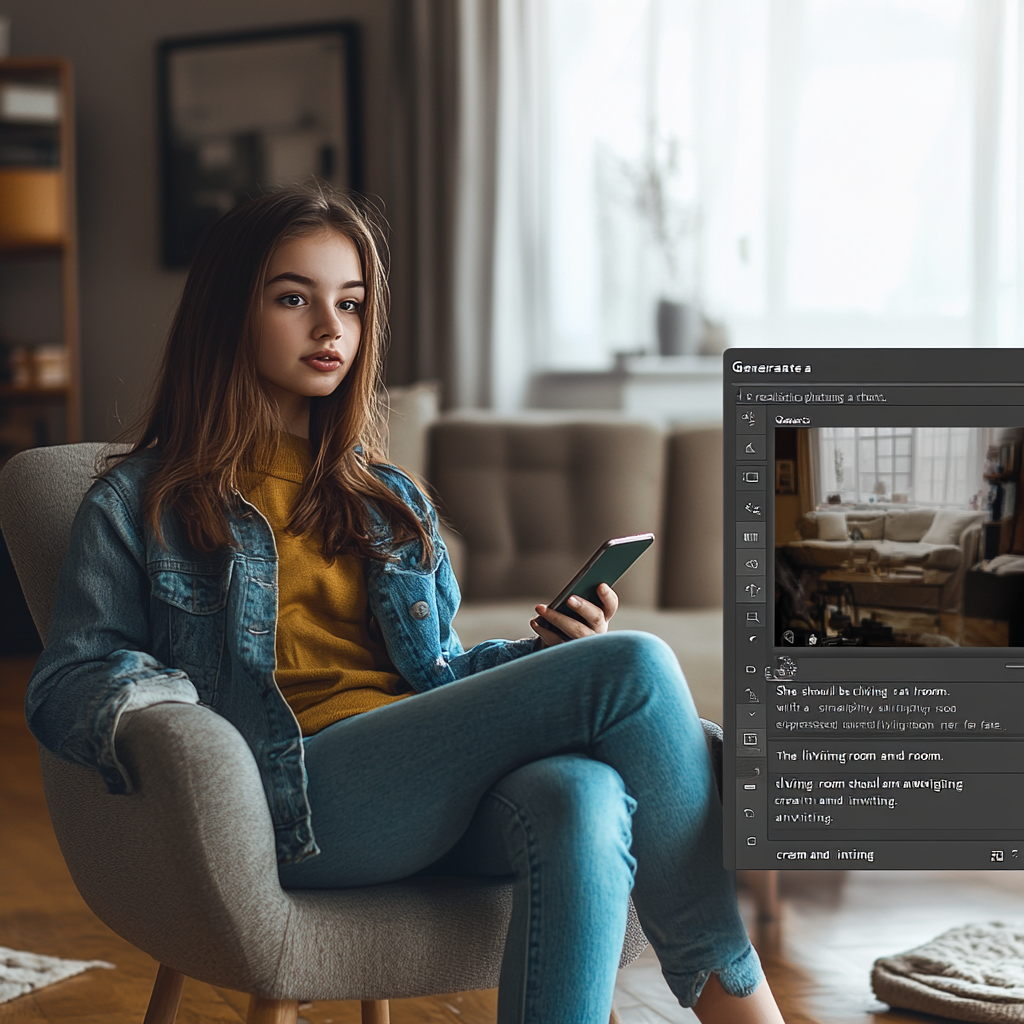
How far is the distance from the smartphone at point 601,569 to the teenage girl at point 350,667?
0.04ft

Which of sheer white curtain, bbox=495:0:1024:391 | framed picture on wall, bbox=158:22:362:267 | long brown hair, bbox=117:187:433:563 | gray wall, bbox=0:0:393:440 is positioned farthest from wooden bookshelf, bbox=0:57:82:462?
long brown hair, bbox=117:187:433:563

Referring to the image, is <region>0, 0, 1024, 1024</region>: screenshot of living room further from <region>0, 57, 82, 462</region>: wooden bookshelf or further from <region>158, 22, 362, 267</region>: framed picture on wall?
<region>158, 22, 362, 267</region>: framed picture on wall

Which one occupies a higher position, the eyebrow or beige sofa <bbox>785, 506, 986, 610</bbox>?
the eyebrow

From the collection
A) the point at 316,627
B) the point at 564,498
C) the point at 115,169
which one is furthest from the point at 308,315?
the point at 115,169

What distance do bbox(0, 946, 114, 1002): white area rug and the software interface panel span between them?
1.18 metres

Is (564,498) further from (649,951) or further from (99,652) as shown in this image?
(99,652)

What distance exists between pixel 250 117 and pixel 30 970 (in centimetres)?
304

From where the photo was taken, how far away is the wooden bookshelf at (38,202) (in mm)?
3934

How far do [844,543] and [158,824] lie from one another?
0.58 meters

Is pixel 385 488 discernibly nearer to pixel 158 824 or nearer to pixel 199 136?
pixel 158 824

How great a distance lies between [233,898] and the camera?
957 millimetres

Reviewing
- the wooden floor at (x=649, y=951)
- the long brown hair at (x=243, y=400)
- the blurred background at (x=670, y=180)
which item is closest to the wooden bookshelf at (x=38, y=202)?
the blurred background at (x=670, y=180)

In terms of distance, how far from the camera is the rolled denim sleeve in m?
0.99

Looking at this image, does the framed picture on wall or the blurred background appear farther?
the framed picture on wall
